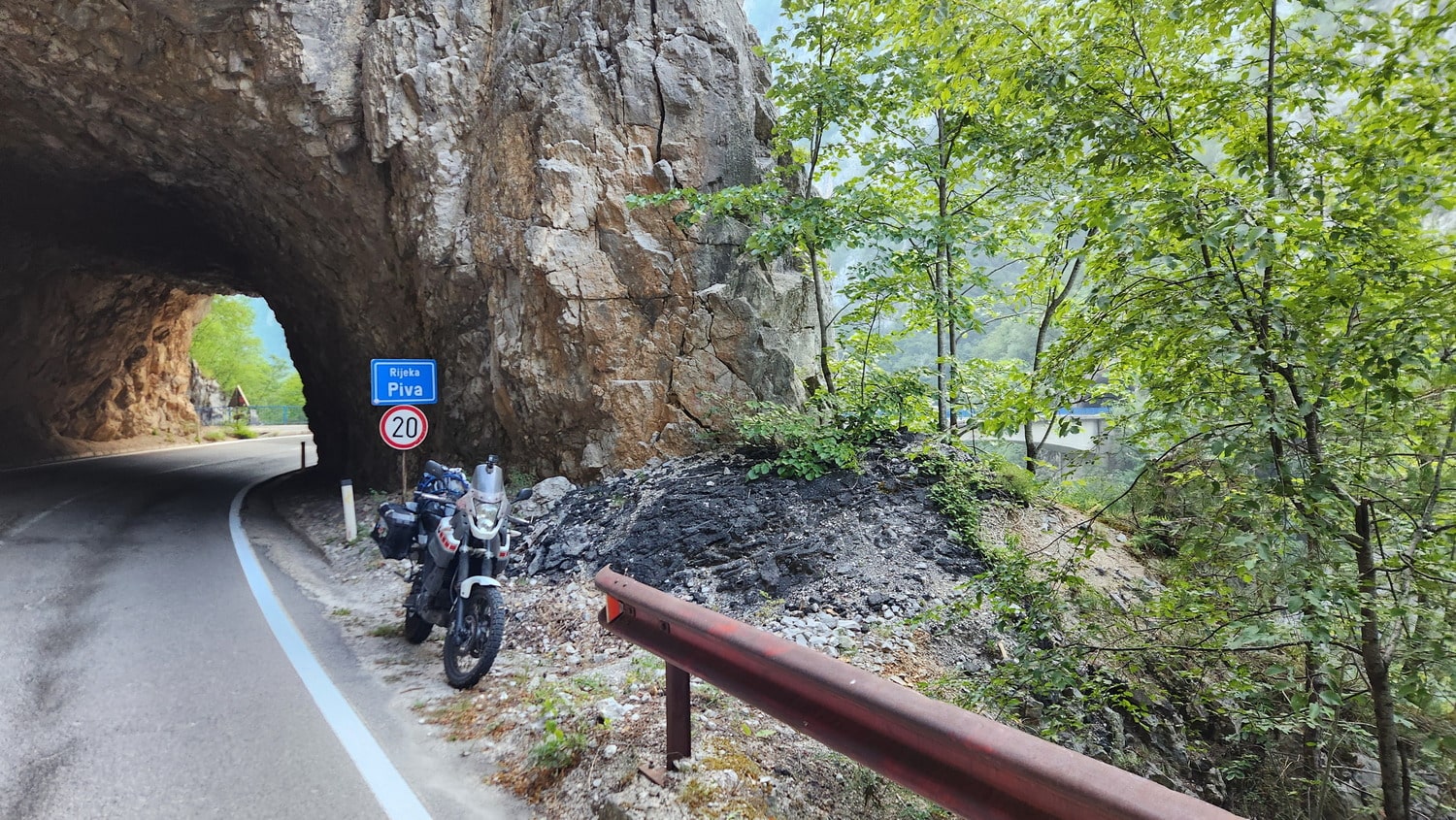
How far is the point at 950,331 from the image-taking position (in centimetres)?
877

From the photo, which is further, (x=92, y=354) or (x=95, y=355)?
(x=95, y=355)

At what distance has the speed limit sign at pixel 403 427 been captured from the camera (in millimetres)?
8836

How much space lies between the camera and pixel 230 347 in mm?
36688

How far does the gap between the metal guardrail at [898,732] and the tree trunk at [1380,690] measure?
6.05ft

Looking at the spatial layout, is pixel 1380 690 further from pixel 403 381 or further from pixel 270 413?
pixel 270 413

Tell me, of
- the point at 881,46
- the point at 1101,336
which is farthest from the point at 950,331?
the point at 1101,336

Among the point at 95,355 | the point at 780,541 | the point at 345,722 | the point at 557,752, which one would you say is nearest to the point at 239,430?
the point at 95,355

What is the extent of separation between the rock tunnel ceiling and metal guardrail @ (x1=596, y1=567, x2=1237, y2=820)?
5758mm

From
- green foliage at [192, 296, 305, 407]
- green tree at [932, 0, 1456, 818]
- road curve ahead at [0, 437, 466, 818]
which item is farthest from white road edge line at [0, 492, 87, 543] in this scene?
green foliage at [192, 296, 305, 407]

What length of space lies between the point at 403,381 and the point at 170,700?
18.5ft

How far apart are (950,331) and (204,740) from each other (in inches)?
315

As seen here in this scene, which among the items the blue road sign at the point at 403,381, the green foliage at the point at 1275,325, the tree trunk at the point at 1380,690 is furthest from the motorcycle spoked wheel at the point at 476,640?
the blue road sign at the point at 403,381

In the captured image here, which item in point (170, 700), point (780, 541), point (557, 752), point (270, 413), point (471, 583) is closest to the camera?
point (557, 752)

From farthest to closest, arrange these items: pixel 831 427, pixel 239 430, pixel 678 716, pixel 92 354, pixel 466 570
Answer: pixel 239 430 → pixel 92 354 → pixel 831 427 → pixel 466 570 → pixel 678 716
